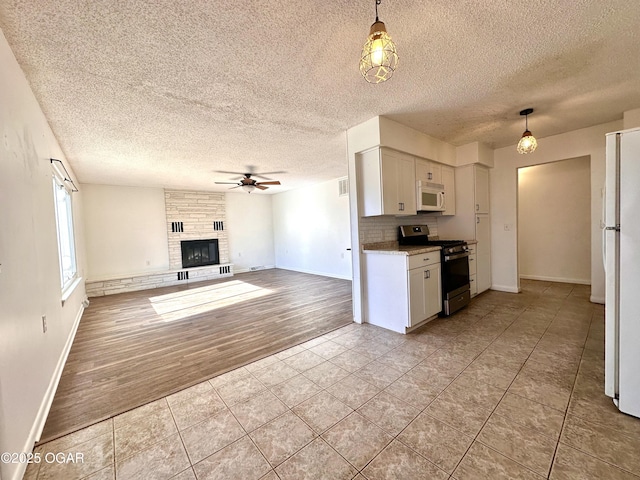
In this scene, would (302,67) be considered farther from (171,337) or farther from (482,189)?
(482,189)

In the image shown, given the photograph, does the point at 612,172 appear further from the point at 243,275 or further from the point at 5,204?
the point at 243,275

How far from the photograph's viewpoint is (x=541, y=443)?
1467mm

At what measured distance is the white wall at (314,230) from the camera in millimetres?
6605

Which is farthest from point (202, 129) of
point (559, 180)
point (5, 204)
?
point (559, 180)

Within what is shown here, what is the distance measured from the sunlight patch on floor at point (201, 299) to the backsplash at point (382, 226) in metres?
2.71

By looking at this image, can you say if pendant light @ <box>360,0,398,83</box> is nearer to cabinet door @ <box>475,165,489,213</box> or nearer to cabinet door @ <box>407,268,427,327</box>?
cabinet door @ <box>407,268,427,327</box>

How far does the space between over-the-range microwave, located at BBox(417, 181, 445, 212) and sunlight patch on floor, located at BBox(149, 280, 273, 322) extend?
3.44 meters

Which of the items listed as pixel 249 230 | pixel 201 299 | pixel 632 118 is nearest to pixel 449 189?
pixel 632 118

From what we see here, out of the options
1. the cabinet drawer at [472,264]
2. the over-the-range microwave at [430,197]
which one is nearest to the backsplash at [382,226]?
the over-the-range microwave at [430,197]

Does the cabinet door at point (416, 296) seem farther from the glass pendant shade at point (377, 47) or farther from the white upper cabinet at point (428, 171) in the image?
the glass pendant shade at point (377, 47)

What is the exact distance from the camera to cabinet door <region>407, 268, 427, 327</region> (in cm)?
301

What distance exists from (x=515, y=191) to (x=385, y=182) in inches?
111

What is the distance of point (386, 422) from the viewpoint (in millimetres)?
1676

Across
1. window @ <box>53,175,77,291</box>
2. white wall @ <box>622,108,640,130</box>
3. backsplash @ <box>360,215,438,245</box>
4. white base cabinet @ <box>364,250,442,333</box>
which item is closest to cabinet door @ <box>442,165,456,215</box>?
backsplash @ <box>360,215,438,245</box>
